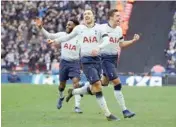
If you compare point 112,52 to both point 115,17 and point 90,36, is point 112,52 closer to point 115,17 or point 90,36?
point 115,17

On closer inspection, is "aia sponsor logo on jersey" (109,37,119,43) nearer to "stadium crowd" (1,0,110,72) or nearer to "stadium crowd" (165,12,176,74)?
"stadium crowd" (165,12,176,74)

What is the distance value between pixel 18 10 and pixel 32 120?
32825mm

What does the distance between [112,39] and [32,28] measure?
29.8m

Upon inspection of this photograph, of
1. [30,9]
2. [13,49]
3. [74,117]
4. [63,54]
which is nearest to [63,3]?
[30,9]

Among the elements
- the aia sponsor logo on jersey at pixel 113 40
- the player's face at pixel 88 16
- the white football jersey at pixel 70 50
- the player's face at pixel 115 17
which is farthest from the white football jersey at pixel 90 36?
the white football jersey at pixel 70 50

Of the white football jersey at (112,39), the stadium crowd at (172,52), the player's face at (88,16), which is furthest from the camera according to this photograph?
the stadium crowd at (172,52)

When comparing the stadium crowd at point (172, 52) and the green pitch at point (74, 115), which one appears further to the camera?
the stadium crowd at point (172, 52)

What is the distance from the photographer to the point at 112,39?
1605 centimetres

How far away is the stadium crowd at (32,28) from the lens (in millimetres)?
42438

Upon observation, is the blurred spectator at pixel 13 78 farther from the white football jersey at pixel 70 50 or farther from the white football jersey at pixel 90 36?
the white football jersey at pixel 90 36

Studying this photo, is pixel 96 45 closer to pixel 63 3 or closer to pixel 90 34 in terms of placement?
pixel 90 34

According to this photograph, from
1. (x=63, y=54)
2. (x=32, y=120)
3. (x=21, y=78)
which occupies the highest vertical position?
(x=63, y=54)

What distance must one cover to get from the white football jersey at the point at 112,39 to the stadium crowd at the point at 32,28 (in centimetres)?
2459

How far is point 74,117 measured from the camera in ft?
50.9
